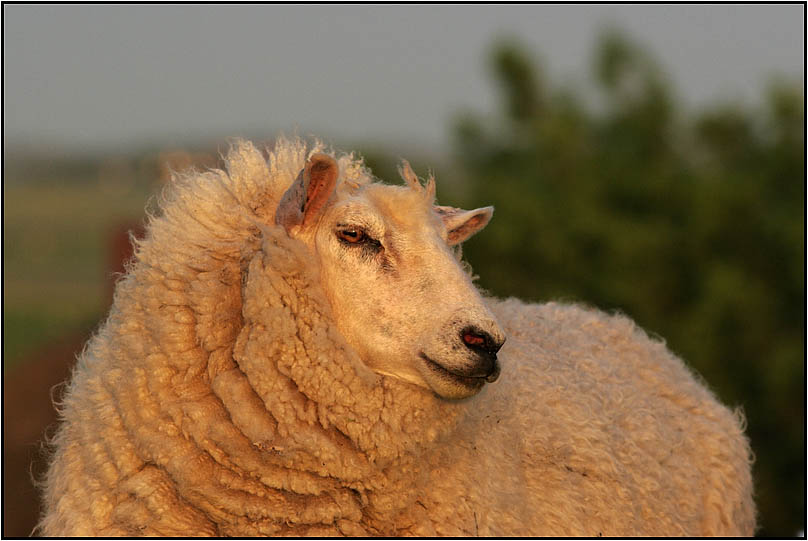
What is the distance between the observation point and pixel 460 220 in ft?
14.2

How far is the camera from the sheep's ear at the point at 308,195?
12.7 feet

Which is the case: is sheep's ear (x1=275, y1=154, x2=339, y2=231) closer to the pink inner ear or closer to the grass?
the pink inner ear

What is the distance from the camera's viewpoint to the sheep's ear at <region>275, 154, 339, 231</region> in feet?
12.7

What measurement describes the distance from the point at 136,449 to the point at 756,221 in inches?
698

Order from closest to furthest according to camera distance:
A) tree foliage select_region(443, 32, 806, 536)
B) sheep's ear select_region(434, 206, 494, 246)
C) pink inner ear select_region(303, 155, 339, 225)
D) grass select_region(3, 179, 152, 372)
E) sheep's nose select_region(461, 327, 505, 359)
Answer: sheep's nose select_region(461, 327, 505, 359)
pink inner ear select_region(303, 155, 339, 225)
sheep's ear select_region(434, 206, 494, 246)
tree foliage select_region(443, 32, 806, 536)
grass select_region(3, 179, 152, 372)

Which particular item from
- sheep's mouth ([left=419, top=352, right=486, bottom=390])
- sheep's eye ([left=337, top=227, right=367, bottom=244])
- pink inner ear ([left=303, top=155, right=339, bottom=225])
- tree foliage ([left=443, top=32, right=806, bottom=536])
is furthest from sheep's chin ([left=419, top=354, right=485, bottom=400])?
tree foliage ([left=443, top=32, right=806, bottom=536])

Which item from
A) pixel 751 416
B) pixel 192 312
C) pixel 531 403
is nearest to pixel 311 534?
pixel 192 312

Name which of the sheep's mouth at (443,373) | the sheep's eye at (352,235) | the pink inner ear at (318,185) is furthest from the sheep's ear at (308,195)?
the sheep's mouth at (443,373)

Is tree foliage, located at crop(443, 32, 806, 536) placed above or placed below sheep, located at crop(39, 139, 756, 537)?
below

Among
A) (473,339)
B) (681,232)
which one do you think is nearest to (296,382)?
(473,339)

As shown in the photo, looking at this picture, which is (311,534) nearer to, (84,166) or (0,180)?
(0,180)

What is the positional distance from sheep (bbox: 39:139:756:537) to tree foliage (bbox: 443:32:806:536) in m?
12.8

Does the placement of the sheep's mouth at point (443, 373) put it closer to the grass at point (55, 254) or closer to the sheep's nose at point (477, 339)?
the sheep's nose at point (477, 339)

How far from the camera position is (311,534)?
3752 mm
